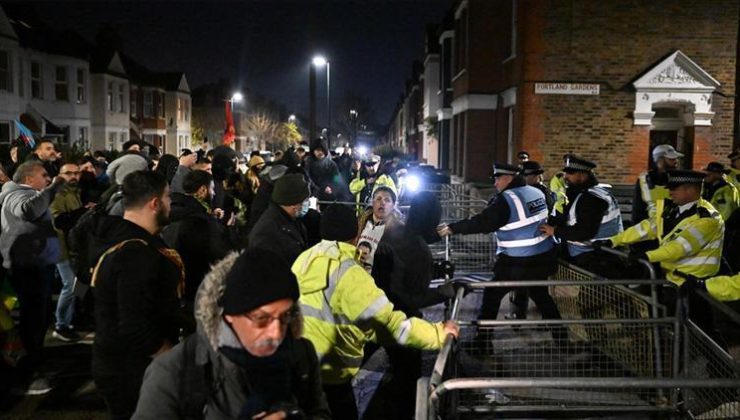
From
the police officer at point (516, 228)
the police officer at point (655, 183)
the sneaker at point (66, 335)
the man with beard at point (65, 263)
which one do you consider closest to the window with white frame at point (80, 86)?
the man with beard at point (65, 263)

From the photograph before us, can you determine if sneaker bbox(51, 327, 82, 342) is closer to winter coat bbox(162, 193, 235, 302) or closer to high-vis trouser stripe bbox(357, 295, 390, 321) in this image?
winter coat bbox(162, 193, 235, 302)

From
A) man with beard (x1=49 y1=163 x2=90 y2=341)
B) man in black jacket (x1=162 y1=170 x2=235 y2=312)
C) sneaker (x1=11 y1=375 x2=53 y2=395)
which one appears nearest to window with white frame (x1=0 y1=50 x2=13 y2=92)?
man with beard (x1=49 y1=163 x2=90 y2=341)

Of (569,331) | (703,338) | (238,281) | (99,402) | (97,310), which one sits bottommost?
(99,402)

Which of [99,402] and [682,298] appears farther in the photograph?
[99,402]

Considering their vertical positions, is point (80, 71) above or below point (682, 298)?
above

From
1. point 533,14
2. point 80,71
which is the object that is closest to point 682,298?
point 533,14

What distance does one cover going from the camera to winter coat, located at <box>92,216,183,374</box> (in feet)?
11.0

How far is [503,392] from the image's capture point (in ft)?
17.5

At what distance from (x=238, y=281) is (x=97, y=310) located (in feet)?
5.22

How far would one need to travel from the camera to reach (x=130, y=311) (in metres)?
3.35

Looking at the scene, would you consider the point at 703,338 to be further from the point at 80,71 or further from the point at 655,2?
the point at 80,71

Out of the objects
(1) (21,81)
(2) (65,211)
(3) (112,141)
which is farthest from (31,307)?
(3) (112,141)

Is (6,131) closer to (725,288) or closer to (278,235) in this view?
(278,235)

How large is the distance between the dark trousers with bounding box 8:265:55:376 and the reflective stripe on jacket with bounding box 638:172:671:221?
6.99m
